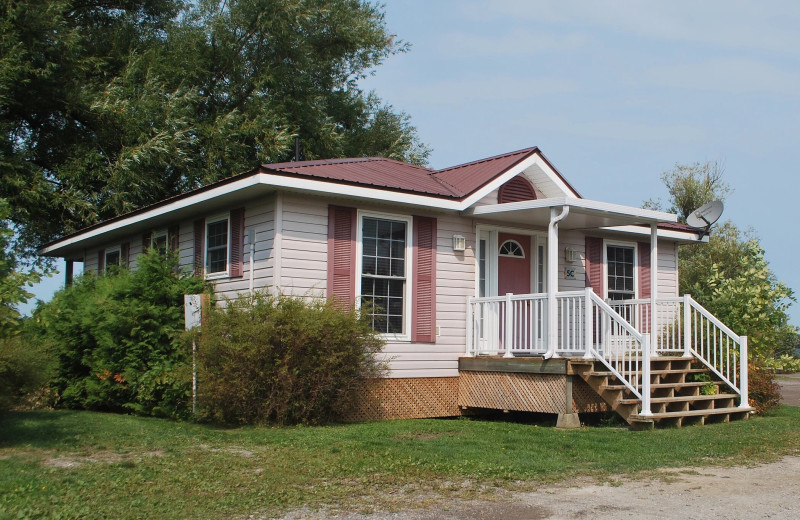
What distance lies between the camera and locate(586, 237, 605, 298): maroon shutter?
15.0 m

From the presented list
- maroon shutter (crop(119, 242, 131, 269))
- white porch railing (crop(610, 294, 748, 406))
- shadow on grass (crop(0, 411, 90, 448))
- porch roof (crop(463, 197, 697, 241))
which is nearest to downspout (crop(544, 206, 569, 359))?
porch roof (crop(463, 197, 697, 241))

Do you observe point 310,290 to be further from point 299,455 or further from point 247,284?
point 299,455

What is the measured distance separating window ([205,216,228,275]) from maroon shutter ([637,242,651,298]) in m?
7.83

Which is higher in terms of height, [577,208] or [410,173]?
[410,173]

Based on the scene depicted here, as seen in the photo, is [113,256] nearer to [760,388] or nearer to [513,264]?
[513,264]

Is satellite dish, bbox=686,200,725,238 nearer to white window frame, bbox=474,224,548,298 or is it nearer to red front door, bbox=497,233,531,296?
red front door, bbox=497,233,531,296

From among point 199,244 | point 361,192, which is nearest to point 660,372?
point 361,192

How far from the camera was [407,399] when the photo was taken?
12406 millimetres

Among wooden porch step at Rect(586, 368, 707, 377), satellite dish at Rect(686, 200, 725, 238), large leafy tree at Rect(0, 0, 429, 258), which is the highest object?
large leafy tree at Rect(0, 0, 429, 258)

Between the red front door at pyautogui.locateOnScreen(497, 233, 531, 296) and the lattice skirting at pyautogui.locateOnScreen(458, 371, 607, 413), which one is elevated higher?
the red front door at pyautogui.locateOnScreen(497, 233, 531, 296)

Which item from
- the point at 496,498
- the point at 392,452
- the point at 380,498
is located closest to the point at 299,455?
the point at 392,452

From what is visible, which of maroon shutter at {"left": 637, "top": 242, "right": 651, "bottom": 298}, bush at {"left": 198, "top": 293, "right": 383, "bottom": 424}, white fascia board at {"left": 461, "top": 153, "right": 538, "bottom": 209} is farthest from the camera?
maroon shutter at {"left": 637, "top": 242, "right": 651, "bottom": 298}

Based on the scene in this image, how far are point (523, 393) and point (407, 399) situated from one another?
1.71 m

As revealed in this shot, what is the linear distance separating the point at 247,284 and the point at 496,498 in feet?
21.8
